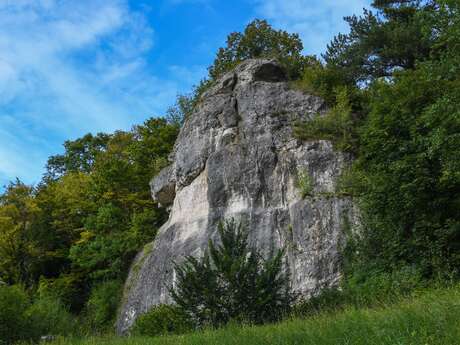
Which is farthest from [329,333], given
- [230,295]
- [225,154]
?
[225,154]

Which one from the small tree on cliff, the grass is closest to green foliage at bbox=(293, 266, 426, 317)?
the small tree on cliff

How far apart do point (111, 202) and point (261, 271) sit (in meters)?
17.8

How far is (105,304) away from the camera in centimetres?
2597

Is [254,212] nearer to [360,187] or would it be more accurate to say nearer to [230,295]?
[360,187]

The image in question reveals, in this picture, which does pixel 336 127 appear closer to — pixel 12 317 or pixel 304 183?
pixel 304 183

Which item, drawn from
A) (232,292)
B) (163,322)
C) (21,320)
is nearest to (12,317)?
(21,320)

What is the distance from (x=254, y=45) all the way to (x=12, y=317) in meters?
19.3

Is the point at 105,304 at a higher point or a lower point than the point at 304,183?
lower

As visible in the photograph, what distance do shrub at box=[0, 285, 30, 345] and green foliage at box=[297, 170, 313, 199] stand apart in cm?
1118

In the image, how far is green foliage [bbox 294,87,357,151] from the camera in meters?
19.4

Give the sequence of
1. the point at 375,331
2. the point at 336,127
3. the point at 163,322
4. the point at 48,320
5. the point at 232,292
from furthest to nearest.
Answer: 1. the point at 48,320
2. the point at 336,127
3. the point at 163,322
4. the point at 232,292
5. the point at 375,331

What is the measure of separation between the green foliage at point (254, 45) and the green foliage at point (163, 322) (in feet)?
52.4

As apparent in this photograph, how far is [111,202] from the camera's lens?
101 feet

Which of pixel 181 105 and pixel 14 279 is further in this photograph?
pixel 181 105
